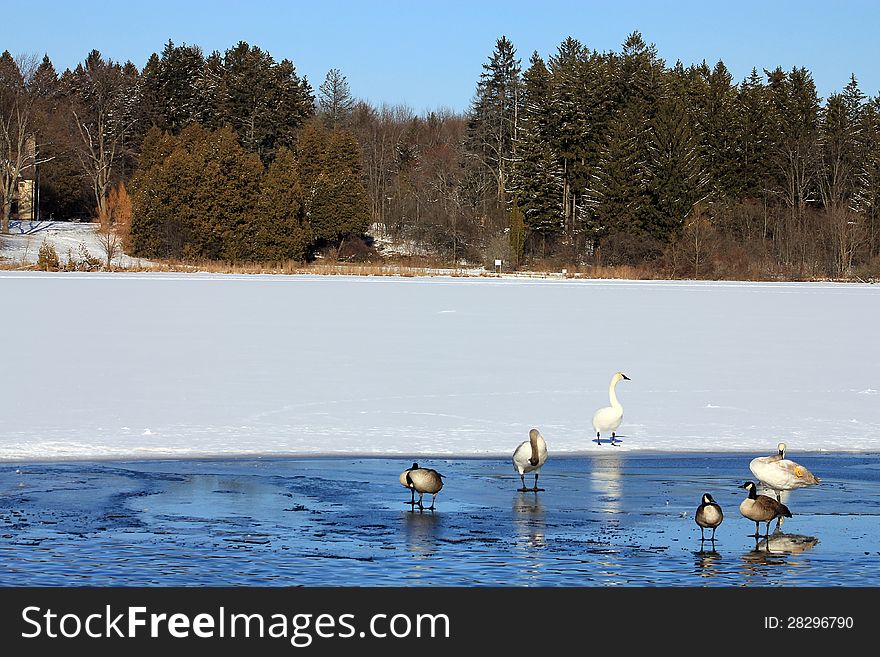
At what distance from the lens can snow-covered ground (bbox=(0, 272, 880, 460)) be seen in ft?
41.8

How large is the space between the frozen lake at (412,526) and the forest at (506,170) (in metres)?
58.3

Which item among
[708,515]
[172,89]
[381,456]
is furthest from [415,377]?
[172,89]

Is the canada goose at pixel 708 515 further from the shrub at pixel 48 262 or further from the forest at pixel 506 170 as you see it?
the forest at pixel 506 170

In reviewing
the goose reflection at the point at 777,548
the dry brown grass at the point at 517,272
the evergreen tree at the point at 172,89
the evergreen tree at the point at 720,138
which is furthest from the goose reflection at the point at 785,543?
the evergreen tree at the point at 172,89

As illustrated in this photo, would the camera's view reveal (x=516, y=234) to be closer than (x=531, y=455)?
No

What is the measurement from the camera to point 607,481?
34.7 ft

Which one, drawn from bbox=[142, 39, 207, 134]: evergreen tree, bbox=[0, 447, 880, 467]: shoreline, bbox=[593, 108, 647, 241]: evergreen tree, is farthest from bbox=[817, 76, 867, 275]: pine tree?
bbox=[0, 447, 880, 467]: shoreline

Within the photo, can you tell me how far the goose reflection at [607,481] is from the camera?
959 centimetres

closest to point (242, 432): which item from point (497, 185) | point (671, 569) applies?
point (671, 569)

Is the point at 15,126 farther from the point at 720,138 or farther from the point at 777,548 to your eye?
the point at 777,548

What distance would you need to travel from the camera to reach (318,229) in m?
75.6

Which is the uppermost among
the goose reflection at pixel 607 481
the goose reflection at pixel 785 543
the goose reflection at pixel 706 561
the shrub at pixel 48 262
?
the shrub at pixel 48 262

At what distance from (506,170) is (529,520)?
258ft
